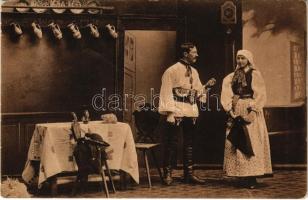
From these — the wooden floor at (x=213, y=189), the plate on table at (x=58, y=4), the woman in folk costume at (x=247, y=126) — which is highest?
the plate on table at (x=58, y=4)

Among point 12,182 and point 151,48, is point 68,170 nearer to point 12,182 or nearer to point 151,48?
point 12,182

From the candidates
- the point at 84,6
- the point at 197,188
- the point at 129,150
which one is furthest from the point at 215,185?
the point at 84,6

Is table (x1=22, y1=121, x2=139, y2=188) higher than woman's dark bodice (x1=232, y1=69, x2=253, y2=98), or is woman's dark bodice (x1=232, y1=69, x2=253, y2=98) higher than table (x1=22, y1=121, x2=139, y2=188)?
woman's dark bodice (x1=232, y1=69, x2=253, y2=98)

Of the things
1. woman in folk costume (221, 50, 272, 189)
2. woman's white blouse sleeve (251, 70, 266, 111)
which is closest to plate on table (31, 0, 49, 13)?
woman in folk costume (221, 50, 272, 189)

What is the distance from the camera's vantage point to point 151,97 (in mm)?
4832

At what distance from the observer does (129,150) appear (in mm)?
4262

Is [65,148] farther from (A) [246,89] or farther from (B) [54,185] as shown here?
(A) [246,89]

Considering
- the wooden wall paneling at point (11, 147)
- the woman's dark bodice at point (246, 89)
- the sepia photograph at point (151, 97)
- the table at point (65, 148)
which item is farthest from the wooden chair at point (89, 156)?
the woman's dark bodice at point (246, 89)

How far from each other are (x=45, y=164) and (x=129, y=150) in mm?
713

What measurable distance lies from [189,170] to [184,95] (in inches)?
26.6

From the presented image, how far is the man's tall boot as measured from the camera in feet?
14.5

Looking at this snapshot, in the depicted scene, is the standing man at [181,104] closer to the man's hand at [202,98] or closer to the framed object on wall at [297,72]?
the man's hand at [202,98]

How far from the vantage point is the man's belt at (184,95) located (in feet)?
14.6

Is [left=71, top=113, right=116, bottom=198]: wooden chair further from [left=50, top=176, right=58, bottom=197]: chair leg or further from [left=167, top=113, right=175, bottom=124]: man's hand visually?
[left=167, top=113, right=175, bottom=124]: man's hand
